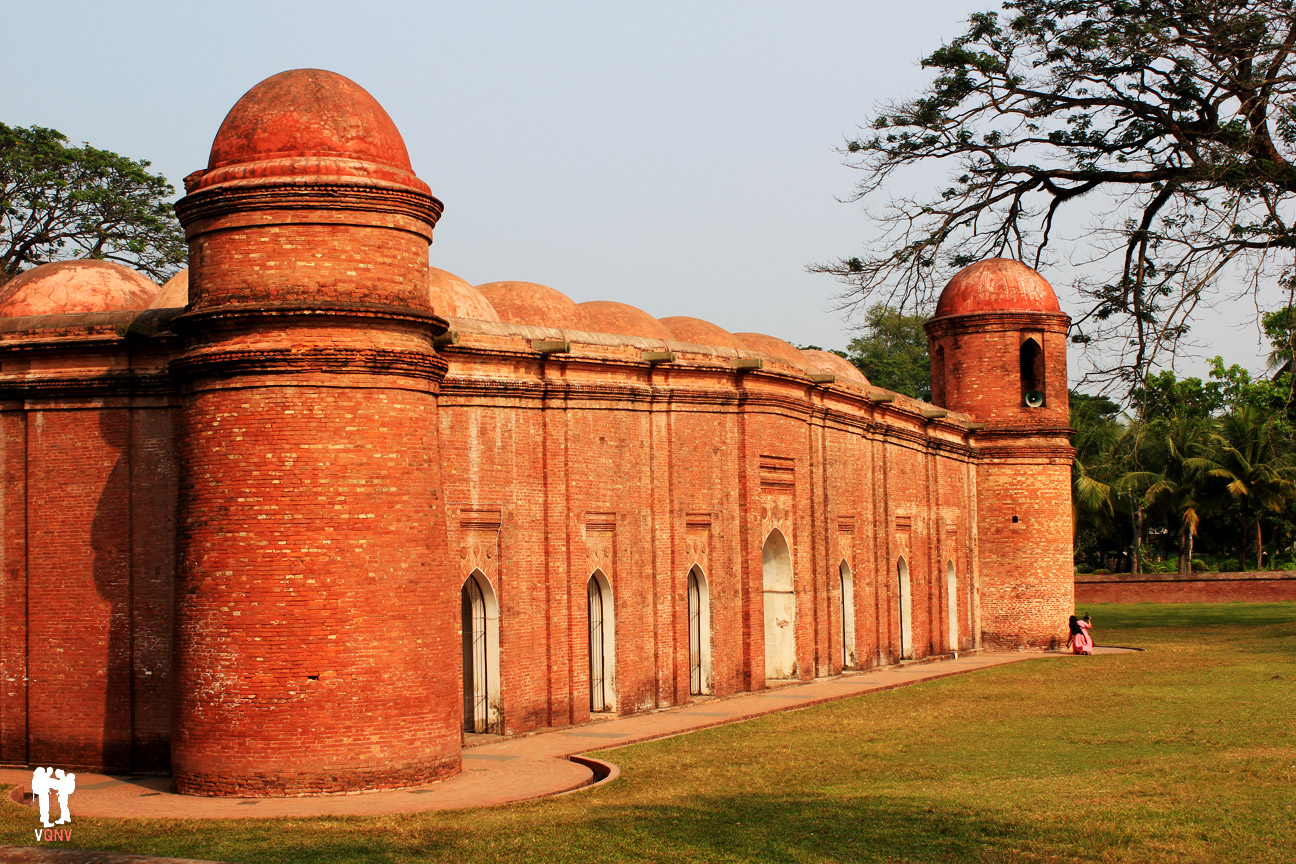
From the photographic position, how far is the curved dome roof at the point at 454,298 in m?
16.2

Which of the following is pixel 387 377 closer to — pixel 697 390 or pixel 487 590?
pixel 487 590

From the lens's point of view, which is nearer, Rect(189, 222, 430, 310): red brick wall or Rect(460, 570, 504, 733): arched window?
Rect(189, 222, 430, 310): red brick wall

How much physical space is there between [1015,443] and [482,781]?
1856 centimetres

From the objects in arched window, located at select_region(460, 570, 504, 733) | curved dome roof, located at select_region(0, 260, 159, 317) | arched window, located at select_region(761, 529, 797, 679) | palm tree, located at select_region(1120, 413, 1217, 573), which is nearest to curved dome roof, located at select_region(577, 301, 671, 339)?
arched window, located at select_region(761, 529, 797, 679)

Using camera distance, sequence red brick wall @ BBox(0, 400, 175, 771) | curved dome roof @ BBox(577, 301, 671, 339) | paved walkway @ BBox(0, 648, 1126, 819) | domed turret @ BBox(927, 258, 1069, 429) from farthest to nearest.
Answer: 1. domed turret @ BBox(927, 258, 1069, 429)
2. curved dome roof @ BBox(577, 301, 671, 339)
3. red brick wall @ BBox(0, 400, 175, 771)
4. paved walkway @ BBox(0, 648, 1126, 819)

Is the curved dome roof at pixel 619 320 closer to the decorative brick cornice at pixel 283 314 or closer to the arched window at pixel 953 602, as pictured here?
the decorative brick cornice at pixel 283 314

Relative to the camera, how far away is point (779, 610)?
2048 centimetres

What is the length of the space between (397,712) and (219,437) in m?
2.83

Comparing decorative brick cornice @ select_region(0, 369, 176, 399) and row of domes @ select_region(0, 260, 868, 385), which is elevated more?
row of domes @ select_region(0, 260, 868, 385)

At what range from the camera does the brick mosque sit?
1170 cm

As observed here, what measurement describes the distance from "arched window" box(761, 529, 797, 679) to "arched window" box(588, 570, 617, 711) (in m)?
3.89

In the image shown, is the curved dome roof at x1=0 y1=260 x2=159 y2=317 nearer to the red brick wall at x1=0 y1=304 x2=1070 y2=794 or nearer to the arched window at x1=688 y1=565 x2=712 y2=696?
the red brick wall at x1=0 y1=304 x2=1070 y2=794

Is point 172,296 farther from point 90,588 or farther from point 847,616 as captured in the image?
point 847,616

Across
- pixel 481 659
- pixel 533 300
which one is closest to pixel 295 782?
pixel 481 659
